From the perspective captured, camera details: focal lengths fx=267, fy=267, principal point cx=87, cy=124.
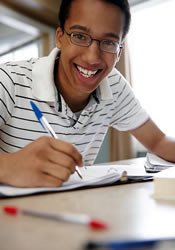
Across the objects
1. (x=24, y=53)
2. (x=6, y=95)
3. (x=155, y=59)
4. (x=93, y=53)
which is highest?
(x=24, y=53)

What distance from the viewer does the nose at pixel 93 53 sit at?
3.16 ft

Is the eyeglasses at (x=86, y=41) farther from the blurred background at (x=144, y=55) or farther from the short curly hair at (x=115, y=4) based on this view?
the blurred background at (x=144, y=55)

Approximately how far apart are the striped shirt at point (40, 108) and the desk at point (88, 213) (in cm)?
50

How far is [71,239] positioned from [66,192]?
0.26m

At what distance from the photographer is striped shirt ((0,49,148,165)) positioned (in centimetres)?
97

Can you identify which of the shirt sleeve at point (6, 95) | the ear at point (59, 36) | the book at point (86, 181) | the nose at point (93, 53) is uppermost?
the ear at point (59, 36)

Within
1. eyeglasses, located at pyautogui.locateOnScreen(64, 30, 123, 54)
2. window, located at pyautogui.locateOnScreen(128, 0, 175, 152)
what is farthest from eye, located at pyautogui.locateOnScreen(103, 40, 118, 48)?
window, located at pyautogui.locateOnScreen(128, 0, 175, 152)

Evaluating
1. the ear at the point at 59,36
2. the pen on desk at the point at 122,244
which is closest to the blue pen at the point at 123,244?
the pen on desk at the point at 122,244

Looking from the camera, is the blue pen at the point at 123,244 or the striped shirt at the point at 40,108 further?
the striped shirt at the point at 40,108

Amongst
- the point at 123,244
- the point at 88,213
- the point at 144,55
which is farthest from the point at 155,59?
the point at 123,244

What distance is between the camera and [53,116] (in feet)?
3.39

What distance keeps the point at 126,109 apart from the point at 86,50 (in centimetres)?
45

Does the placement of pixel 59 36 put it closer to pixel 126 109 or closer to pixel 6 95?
pixel 6 95

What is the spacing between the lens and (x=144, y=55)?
114 inches
